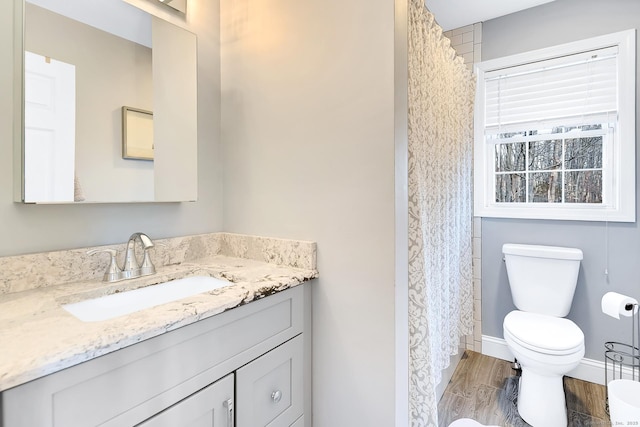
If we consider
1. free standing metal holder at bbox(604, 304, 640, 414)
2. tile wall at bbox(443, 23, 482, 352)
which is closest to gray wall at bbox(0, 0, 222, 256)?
tile wall at bbox(443, 23, 482, 352)

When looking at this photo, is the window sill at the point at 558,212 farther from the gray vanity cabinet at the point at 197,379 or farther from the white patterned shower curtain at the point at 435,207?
the gray vanity cabinet at the point at 197,379

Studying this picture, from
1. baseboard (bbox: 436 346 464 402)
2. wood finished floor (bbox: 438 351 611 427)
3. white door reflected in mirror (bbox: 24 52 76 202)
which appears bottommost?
wood finished floor (bbox: 438 351 611 427)

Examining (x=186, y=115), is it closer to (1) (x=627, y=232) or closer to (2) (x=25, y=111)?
(2) (x=25, y=111)

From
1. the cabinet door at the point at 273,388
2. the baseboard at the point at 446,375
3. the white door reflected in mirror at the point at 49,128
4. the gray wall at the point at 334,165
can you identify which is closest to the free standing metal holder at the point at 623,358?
the baseboard at the point at 446,375

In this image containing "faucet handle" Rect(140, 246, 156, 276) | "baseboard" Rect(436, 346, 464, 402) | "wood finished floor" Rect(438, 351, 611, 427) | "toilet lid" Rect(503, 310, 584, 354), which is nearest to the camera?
"faucet handle" Rect(140, 246, 156, 276)

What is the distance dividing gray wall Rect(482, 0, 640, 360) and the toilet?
5.4 inches

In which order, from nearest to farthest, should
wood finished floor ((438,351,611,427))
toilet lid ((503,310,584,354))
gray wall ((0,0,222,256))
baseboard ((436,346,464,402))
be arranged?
gray wall ((0,0,222,256)) → toilet lid ((503,310,584,354)) → wood finished floor ((438,351,611,427)) → baseboard ((436,346,464,402))

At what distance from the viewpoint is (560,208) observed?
210cm

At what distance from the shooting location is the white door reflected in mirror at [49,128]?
101cm

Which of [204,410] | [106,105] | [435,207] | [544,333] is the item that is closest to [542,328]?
[544,333]

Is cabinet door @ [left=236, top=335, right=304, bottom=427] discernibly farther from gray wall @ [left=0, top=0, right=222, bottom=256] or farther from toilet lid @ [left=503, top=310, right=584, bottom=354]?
toilet lid @ [left=503, top=310, right=584, bottom=354]

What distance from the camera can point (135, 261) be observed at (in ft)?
4.02

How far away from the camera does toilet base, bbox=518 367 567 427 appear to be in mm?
1598

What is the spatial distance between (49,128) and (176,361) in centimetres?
90
